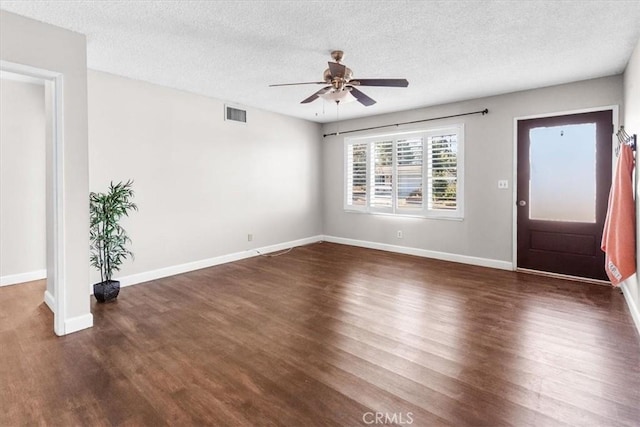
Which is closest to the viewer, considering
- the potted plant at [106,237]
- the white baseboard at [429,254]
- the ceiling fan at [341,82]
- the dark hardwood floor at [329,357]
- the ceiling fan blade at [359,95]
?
the dark hardwood floor at [329,357]

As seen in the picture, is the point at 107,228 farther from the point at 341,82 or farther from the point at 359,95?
the point at 359,95

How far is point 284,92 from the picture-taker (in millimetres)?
4605

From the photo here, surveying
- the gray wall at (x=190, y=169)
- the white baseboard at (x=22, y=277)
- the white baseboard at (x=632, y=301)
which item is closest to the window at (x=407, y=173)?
the gray wall at (x=190, y=169)

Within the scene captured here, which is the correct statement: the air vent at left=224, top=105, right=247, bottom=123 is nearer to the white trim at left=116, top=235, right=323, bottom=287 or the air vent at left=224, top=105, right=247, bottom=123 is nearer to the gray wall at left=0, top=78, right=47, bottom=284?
the white trim at left=116, top=235, right=323, bottom=287

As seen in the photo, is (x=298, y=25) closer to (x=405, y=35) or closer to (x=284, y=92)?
(x=405, y=35)

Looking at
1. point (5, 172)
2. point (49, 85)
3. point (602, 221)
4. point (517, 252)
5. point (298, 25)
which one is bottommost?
point (517, 252)

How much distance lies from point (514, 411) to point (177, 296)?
10.7 ft

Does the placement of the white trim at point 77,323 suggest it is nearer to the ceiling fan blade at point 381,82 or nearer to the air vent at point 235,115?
the ceiling fan blade at point 381,82

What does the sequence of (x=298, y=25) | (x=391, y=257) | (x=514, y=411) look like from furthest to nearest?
1. (x=391, y=257)
2. (x=298, y=25)
3. (x=514, y=411)

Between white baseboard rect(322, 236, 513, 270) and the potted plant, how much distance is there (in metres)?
4.06

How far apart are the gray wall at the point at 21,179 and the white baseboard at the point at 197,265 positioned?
1459 mm

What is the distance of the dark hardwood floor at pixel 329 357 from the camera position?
1.80 m

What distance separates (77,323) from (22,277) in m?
2.31

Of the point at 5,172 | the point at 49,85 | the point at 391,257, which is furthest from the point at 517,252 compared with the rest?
the point at 5,172
